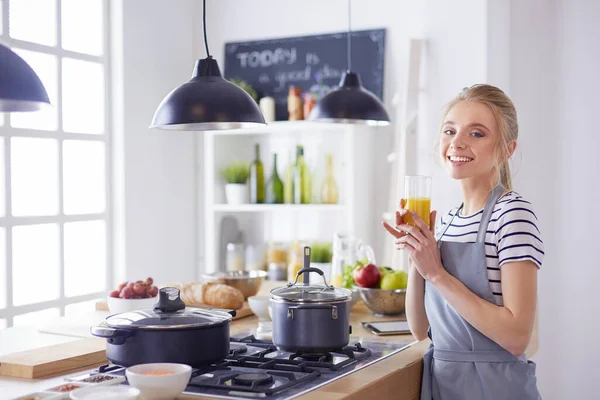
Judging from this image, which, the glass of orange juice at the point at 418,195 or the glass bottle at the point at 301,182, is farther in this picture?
the glass bottle at the point at 301,182

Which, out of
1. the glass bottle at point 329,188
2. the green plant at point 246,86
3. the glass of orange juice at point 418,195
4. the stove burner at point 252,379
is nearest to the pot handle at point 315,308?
the stove burner at point 252,379

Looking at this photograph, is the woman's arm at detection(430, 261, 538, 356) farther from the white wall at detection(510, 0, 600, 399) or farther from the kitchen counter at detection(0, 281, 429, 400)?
the white wall at detection(510, 0, 600, 399)

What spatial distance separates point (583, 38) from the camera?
409 cm

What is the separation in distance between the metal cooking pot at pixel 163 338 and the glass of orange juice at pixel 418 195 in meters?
0.61

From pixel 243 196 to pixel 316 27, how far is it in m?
1.21

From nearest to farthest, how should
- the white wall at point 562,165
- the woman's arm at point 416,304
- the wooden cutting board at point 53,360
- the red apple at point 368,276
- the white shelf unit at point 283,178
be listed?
the wooden cutting board at point 53,360 < the woman's arm at point 416,304 < the red apple at point 368,276 < the white wall at point 562,165 < the white shelf unit at point 283,178

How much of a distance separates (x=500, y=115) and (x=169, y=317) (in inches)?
41.1

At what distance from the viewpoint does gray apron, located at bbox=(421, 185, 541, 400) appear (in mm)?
2037

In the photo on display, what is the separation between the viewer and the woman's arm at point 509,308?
191 centimetres

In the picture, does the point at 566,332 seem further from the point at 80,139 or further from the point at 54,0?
the point at 54,0

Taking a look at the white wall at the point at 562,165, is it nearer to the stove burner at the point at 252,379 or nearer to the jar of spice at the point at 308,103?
the jar of spice at the point at 308,103

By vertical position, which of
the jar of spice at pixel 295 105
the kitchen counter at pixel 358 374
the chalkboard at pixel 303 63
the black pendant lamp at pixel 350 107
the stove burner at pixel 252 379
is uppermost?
the chalkboard at pixel 303 63

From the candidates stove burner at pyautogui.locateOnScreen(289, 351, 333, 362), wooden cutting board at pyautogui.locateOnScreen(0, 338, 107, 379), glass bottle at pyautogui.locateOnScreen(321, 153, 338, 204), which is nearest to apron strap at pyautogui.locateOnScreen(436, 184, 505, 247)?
stove burner at pyautogui.locateOnScreen(289, 351, 333, 362)

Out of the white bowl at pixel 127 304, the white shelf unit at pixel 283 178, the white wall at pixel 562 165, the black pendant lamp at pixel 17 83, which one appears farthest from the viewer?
the white shelf unit at pixel 283 178
